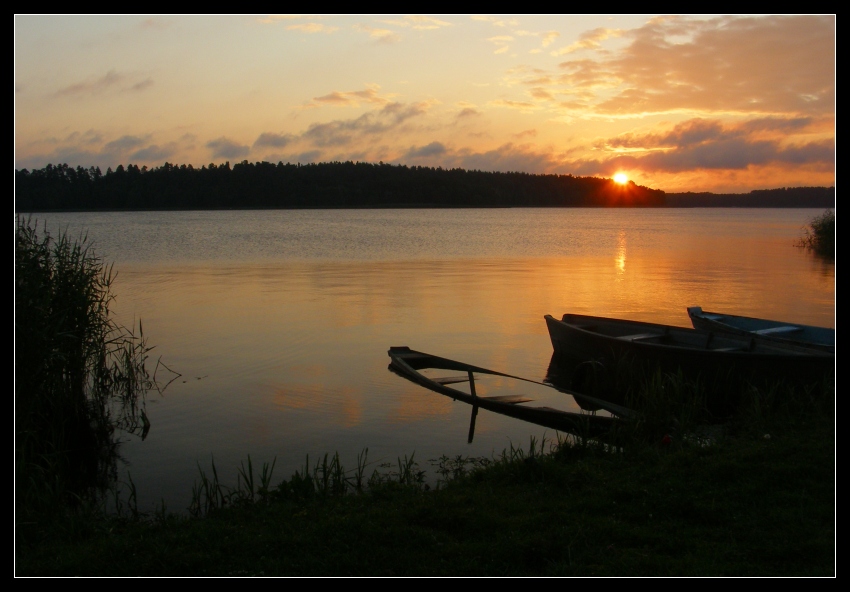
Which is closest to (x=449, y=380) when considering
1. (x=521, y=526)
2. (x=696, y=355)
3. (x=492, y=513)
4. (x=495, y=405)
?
(x=495, y=405)

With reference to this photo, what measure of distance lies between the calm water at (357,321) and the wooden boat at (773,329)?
9.85ft

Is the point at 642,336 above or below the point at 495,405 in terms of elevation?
above

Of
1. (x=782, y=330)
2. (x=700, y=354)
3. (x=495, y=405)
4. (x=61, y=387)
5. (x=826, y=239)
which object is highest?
(x=826, y=239)

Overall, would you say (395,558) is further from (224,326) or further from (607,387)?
(224,326)

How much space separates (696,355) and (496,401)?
114 inches

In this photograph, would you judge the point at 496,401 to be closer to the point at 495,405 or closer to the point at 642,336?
the point at 495,405

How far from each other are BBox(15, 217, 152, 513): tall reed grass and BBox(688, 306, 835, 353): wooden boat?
9.23 metres

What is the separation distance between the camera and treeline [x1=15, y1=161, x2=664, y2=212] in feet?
303

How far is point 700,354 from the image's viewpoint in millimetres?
10328

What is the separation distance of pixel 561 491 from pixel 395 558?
183 centimetres

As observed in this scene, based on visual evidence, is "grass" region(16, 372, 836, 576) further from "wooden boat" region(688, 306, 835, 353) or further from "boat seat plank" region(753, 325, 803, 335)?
"boat seat plank" region(753, 325, 803, 335)

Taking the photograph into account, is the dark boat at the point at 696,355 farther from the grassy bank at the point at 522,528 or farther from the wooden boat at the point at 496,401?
the grassy bank at the point at 522,528

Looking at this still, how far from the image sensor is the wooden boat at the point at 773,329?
35.9ft

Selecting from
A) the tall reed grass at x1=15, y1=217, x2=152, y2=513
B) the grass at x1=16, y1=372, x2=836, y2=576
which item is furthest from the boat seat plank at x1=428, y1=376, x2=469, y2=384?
the grass at x1=16, y1=372, x2=836, y2=576
